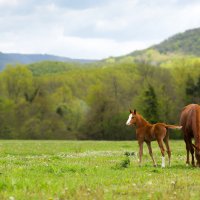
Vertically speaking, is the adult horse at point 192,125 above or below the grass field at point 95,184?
above

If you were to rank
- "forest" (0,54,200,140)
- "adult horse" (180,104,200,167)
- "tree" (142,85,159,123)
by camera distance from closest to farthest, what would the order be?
"adult horse" (180,104,200,167)
"tree" (142,85,159,123)
"forest" (0,54,200,140)

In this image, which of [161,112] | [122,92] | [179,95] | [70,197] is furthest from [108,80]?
[70,197]

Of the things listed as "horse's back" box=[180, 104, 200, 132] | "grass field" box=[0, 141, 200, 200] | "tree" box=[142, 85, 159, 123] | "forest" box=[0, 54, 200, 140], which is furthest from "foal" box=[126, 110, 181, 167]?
"tree" box=[142, 85, 159, 123]

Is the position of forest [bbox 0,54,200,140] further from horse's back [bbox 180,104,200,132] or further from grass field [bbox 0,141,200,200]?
grass field [bbox 0,141,200,200]

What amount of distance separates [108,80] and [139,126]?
12177cm

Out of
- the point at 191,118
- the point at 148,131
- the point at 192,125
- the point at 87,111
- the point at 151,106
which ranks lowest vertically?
the point at 87,111

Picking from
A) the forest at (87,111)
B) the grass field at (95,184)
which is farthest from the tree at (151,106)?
the grass field at (95,184)

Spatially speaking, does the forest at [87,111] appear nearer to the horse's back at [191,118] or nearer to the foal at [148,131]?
the horse's back at [191,118]

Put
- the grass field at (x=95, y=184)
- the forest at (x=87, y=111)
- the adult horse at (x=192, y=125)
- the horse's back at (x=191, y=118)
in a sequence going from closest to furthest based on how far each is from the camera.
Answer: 1. the grass field at (x=95, y=184)
2. the adult horse at (x=192, y=125)
3. the horse's back at (x=191, y=118)
4. the forest at (x=87, y=111)

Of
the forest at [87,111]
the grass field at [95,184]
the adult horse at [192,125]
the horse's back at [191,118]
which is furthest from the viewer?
the forest at [87,111]

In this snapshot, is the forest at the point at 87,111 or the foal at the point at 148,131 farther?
the forest at the point at 87,111

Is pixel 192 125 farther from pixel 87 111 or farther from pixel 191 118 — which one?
pixel 87 111

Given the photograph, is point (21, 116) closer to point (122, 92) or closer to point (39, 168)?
point (122, 92)

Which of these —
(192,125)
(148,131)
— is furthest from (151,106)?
(192,125)
